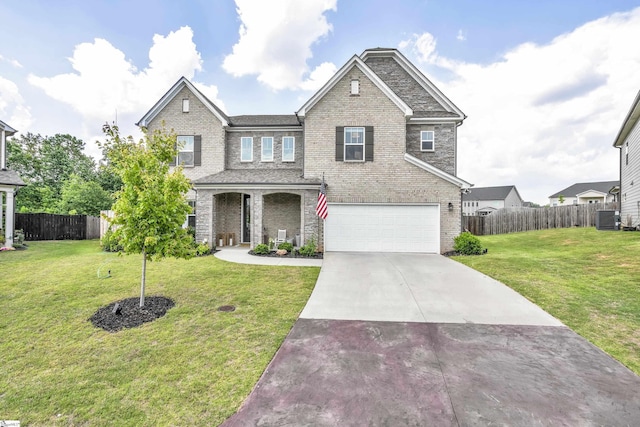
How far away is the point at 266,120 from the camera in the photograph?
15.7 meters

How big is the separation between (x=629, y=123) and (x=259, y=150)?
837 inches

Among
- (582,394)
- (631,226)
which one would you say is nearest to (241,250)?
(582,394)

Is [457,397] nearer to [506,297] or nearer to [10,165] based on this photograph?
[506,297]

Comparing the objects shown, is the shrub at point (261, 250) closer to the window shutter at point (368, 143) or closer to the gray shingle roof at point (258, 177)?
the gray shingle roof at point (258, 177)

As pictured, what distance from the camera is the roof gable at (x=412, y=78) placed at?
14555 millimetres

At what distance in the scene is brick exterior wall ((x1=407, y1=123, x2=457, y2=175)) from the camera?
14.2m

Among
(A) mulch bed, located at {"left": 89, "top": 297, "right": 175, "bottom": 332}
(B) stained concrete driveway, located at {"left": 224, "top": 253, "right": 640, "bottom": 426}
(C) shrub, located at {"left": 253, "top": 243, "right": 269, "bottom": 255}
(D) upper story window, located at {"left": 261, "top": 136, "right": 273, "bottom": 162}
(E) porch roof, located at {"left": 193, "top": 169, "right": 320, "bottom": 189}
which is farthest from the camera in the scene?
(D) upper story window, located at {"left": 261, "top": 136, "right": 273, "bottom": 162}

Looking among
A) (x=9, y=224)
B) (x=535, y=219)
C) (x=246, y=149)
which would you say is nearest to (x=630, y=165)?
(x=535, y=219)

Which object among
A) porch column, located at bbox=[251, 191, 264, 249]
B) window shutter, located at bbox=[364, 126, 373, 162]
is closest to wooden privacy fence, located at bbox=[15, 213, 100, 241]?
porch column, located at bbox=[251, 191, 264, 249]

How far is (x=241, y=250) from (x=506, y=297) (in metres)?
10.4

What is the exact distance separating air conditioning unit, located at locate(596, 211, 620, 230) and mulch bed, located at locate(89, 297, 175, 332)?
22.0 metres

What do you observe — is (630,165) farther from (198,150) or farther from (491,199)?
(491,199)

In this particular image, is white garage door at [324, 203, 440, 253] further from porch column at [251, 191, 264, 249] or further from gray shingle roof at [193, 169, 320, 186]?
porch column at [251, 191, 264, 249]

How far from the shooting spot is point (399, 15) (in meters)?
13.0
